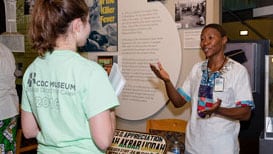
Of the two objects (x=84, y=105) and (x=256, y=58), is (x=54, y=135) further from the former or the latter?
(x=256, y=58)

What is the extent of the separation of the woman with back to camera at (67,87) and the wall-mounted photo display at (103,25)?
6.32 ft

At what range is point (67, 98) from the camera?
1077 mm

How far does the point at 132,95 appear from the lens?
2.95 meters

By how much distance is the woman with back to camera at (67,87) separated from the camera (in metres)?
1.06

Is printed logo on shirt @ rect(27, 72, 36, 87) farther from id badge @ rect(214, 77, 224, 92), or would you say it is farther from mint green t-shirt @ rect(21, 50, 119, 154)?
id badge @ rect(214, 77, 224, 92)

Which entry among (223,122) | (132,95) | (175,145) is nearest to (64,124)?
(223,122)

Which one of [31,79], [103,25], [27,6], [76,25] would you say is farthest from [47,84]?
[27,6]

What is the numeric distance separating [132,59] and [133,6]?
46cm

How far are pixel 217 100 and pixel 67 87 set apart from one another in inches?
38.9

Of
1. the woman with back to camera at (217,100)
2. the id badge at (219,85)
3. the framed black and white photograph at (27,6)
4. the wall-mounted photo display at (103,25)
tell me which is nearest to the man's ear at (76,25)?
the woman with back to camera at (217,100)

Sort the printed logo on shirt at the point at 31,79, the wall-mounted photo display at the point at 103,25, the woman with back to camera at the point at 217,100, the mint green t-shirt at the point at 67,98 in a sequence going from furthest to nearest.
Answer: the wall-mounted photo display at the point at 103,25, the woman with back to camera at the point at 217,100, the printed logo on shirt at the point at 31,79, the mint green t-shirt at the point at 67,98

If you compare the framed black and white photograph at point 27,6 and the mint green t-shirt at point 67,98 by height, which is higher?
the framed black and white photograph at point 27,6

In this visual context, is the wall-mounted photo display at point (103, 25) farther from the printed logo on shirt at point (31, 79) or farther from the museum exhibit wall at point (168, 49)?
the printed logo on shirt at point (31, 79)

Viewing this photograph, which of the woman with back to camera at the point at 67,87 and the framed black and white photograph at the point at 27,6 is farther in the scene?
the framed black and white photograph at the point at 27,6
